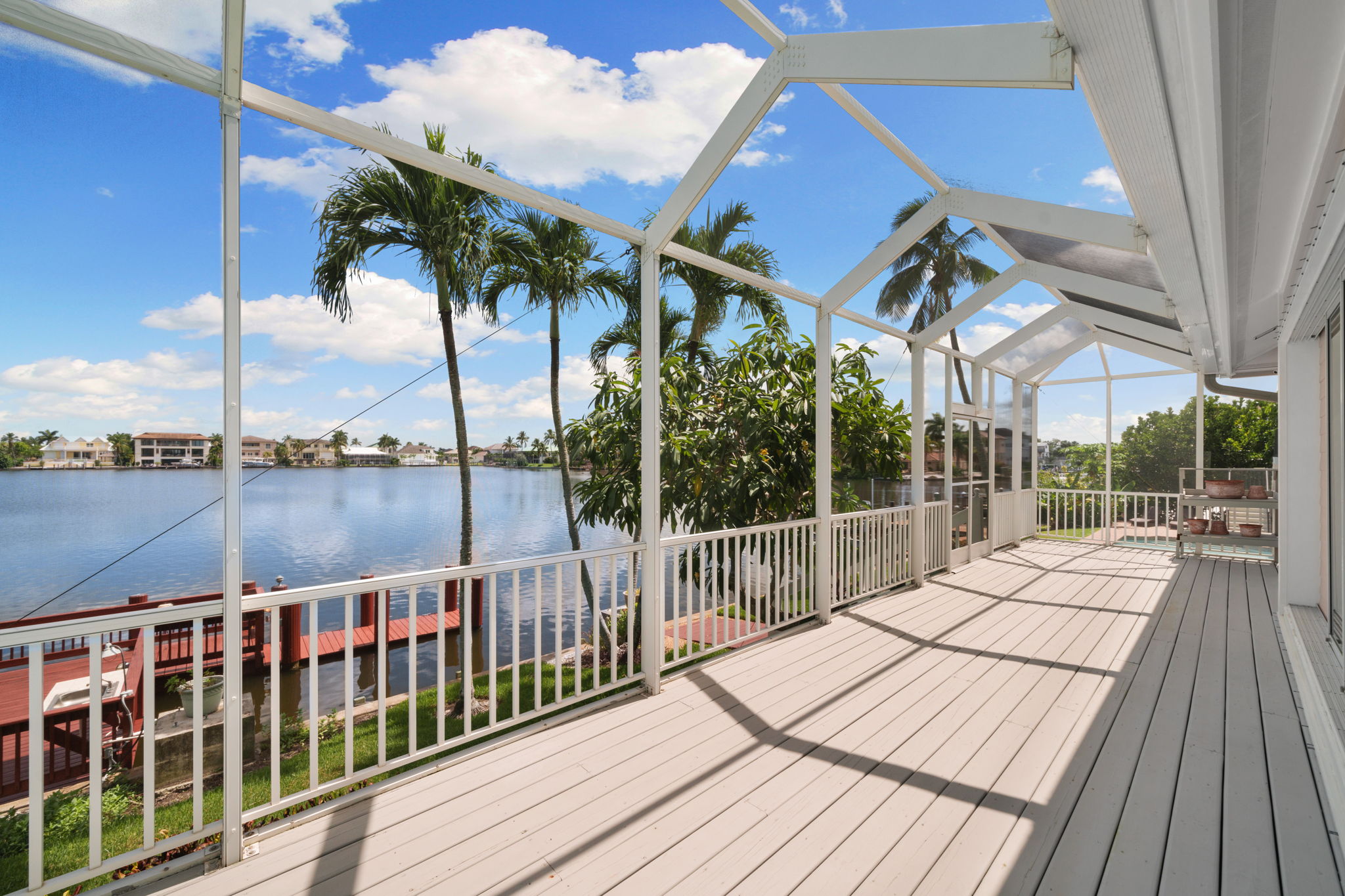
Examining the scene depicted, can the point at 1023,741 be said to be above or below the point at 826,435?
below

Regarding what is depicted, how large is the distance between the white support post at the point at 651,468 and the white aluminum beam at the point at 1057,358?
6939 mm

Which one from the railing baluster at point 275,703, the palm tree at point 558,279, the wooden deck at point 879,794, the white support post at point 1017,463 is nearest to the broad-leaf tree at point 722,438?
the palm tree at point 558,279

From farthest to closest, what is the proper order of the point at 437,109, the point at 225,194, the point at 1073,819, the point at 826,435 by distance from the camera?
the point at 826,435, the point at 437,109, the point at 1073,819, the point at 225,194

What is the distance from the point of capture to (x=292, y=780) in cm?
318

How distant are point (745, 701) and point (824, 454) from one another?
2.10m

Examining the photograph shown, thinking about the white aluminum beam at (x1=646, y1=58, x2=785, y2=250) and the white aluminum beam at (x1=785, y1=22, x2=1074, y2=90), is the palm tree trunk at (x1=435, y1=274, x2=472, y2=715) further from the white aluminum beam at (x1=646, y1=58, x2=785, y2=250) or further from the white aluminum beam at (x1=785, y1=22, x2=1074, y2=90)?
the white aluminum beam at (x1=785, y1=22, x2=1074, y2=90)

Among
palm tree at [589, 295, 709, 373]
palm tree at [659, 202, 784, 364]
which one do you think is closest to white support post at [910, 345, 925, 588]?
palm tree at [659, 202, 784, 364]

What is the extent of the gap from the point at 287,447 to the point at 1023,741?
11.2 ft

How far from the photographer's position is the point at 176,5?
1.66m

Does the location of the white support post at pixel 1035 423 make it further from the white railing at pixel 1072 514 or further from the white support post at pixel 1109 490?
the white support post at pixel 1109 490

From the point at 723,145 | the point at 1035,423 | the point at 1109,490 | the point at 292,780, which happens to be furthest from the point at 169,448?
the point at 1109,490

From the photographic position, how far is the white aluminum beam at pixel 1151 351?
24.8ft

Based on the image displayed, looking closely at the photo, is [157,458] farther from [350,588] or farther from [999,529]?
[999,529]

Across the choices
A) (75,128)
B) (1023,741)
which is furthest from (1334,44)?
(75,128)
